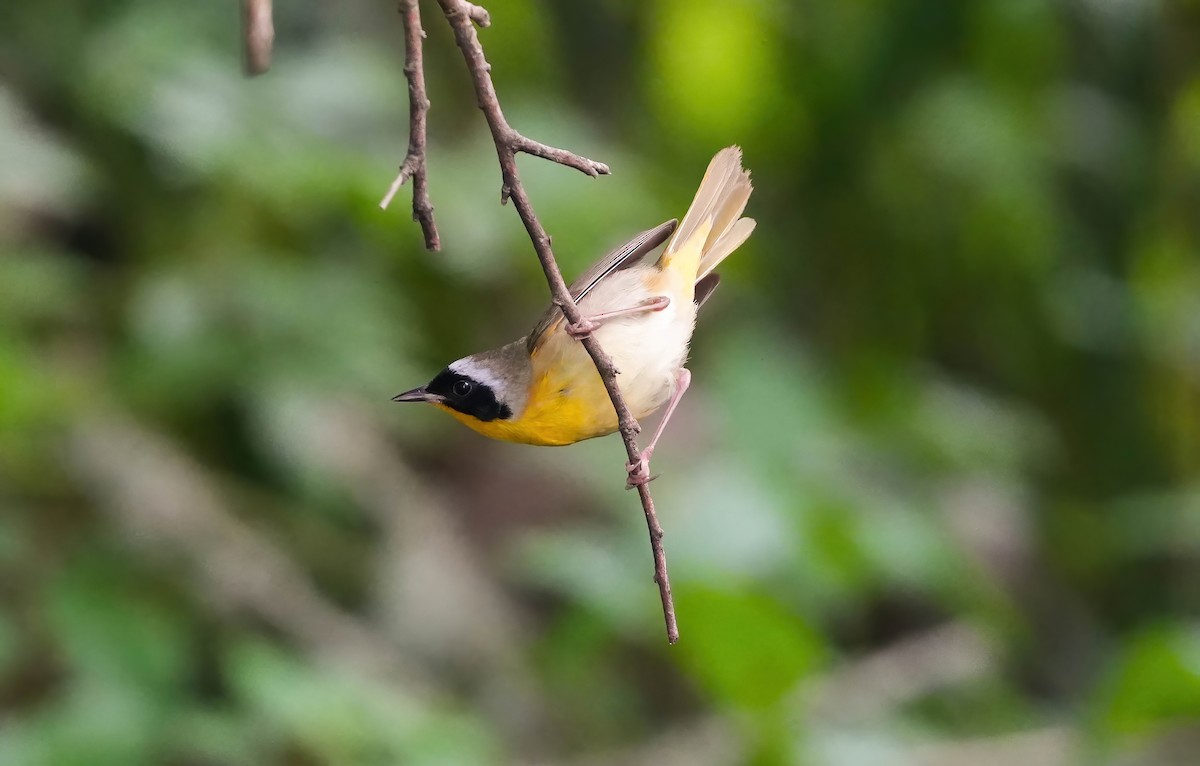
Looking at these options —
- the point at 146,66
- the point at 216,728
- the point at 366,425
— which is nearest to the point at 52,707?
the point at 216,728

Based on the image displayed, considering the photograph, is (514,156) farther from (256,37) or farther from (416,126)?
(256,37)

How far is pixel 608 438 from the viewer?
4.17m

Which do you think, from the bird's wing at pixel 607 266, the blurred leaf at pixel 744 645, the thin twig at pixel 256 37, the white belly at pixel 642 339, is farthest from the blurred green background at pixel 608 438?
the thin twig at pixel 256 37

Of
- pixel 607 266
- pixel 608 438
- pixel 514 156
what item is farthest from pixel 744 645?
pixel 514 156

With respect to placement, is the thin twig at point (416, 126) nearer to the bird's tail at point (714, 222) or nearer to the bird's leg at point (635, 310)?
the bird's tail at point (714, 222)

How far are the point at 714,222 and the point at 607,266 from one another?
0.22 metres

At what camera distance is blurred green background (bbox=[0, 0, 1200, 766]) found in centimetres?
312

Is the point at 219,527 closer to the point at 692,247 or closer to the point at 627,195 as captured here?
the point at 627,195

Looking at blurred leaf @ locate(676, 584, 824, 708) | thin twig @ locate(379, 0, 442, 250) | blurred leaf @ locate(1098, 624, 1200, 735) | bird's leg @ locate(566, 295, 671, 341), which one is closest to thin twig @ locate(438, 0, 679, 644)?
thin twig @ locate(379, 0, 442, 250)

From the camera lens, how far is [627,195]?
394 cm

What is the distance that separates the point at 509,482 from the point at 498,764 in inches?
88.5

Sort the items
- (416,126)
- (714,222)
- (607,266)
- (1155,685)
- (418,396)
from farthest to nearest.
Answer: (1155,685), (714,222), (607,266), (418,396), (416,126)

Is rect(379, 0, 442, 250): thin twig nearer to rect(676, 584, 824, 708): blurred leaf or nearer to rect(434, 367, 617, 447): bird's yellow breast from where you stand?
rect(434, 367, 617, 447): bird's yellow breast

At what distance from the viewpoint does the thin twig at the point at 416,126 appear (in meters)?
1.01
